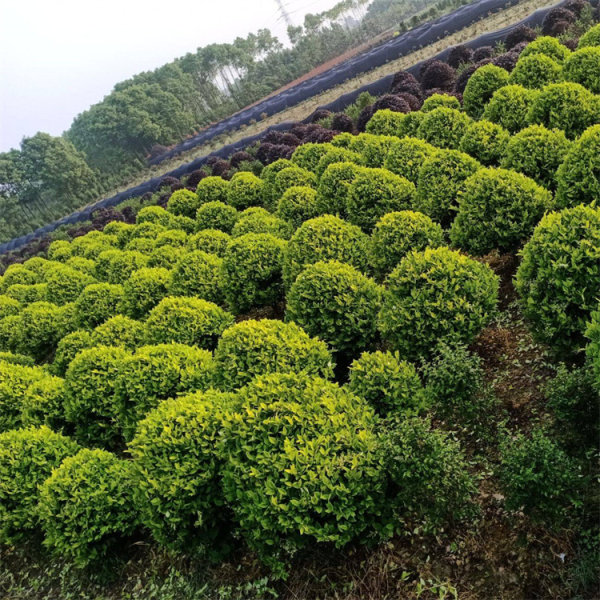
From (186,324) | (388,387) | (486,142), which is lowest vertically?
(388,387)

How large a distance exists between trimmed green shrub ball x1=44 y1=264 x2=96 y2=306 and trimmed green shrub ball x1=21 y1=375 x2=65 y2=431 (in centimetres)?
690

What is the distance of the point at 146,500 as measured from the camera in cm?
512

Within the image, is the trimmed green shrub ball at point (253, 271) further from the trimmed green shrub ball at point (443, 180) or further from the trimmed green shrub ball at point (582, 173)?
the trimmed green shrub ball at point (582, 173)

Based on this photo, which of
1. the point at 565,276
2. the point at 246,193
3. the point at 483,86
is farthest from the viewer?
the point at 246,193

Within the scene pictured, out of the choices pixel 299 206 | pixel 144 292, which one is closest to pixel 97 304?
pixel 144 292

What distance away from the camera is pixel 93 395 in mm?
7867

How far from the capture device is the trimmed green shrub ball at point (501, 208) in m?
7.36

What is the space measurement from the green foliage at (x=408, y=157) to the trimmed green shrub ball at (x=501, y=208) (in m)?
3.35

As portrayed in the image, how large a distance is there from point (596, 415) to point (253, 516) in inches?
132

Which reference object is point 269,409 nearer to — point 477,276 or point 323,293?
point 323,293

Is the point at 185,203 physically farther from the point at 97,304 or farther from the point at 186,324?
the point at 186,324

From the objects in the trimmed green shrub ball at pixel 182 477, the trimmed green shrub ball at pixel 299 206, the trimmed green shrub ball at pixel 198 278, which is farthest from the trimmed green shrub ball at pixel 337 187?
the trimmed green shrub ball at pixel 182 477

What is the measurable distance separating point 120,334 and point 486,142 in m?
8.99

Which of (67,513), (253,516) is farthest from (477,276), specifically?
(67,513)
